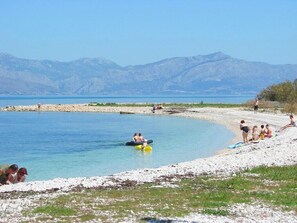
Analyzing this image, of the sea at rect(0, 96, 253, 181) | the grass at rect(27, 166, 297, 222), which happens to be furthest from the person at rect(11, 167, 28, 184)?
the grass at rect(27, 166, 297, 222)

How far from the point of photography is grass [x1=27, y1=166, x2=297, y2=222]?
51.2 ft

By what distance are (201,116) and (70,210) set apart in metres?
83.3

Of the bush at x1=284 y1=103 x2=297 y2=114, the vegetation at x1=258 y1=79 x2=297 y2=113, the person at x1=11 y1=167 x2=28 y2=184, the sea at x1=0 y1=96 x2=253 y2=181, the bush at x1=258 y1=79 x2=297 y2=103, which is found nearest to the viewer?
the person at x1=11 y1=167 x2=28 y2=184

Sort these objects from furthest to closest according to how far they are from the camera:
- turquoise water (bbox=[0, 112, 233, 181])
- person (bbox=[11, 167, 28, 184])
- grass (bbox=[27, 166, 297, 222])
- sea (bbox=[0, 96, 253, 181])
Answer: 1. turquoise water (bbox=[0, 112, 233, 181])
2. sea (bbox=[0, 96, 253, 181])
3. person (bbox=[11, 167, 28, 184])
4. grass (bbox=[27, 166, 297, 222])

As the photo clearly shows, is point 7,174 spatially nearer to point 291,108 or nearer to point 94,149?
point 94,149

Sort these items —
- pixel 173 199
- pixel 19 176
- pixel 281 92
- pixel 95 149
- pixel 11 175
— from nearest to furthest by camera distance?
pixel 173 199 → pixel 11 175 → pixel 19 176 → pixel 95 149 → pixel 281 92

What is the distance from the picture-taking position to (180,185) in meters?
20.6

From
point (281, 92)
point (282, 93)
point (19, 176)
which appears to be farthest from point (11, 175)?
point (281, 92)

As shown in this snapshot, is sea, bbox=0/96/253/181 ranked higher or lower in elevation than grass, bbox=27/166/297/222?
lower

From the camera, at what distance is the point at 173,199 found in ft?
58.1

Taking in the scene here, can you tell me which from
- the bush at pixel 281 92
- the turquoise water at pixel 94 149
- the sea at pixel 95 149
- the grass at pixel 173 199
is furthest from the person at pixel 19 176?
the bush at pixel 281 92

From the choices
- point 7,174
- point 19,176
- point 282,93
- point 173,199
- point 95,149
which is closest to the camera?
point 173,199

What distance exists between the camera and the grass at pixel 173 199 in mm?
15594

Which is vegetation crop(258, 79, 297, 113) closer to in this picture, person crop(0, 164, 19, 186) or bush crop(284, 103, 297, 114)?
bush crop(284, 103, 297, 114)
